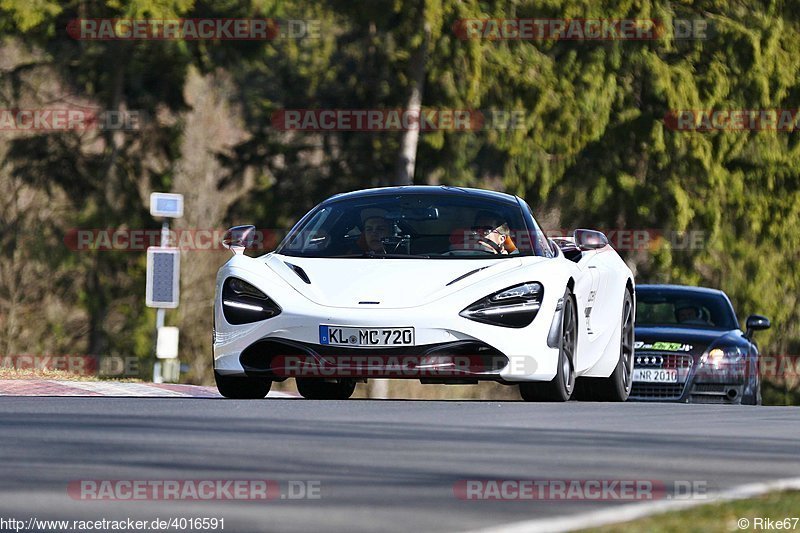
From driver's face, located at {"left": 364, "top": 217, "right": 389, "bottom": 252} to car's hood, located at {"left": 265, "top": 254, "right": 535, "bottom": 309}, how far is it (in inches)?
19.8

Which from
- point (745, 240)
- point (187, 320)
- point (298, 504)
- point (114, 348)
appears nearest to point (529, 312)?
point (298, 504)

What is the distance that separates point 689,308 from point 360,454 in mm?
12769

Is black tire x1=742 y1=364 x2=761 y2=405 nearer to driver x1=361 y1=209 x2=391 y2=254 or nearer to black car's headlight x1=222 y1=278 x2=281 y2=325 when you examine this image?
driver x1=361 y1=209 x2=391 y2=254

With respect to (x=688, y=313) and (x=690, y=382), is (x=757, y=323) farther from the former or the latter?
(x=690, y=382)

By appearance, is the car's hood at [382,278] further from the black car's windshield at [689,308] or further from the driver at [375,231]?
the black car's windshield at [689,308]

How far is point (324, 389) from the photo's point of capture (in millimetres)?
14266

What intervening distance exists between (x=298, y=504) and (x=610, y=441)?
2951mm

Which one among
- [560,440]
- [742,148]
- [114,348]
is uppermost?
[742,148]

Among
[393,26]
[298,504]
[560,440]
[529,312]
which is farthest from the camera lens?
[393,26]

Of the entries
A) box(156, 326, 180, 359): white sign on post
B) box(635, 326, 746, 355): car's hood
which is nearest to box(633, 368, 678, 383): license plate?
box(635, 326, 746, 355): car's hood

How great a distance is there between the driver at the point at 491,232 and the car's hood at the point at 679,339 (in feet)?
19.1

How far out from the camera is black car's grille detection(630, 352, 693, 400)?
18.1m

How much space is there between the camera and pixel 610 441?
862 centimetres

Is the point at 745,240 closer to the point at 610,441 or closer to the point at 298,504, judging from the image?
the point at 610,441
